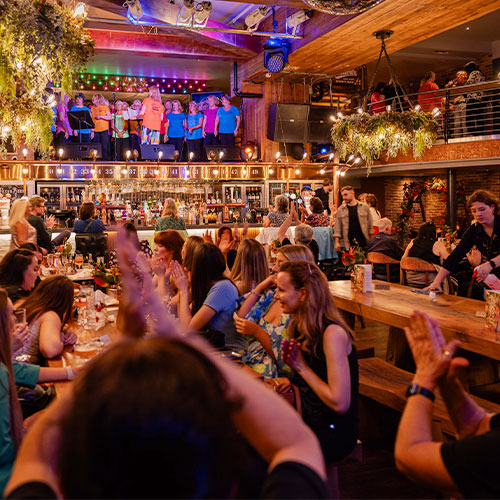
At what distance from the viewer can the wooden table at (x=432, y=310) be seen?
300 cm

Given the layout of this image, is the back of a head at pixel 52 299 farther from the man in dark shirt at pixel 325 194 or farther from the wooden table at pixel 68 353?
the man in dark shirt at pixel 325 194

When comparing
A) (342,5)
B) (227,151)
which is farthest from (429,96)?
(342,5)

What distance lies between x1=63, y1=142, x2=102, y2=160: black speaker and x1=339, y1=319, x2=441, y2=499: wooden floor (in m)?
10.4

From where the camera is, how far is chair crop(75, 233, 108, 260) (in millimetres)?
8508

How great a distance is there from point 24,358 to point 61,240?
6590mm

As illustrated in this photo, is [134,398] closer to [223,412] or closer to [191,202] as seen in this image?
[223,412]

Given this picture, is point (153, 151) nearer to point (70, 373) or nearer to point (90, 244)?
point (90, 244)

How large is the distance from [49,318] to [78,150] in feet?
33.0

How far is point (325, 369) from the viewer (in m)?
2.35

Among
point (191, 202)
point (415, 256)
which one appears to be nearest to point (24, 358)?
point (415, 256)

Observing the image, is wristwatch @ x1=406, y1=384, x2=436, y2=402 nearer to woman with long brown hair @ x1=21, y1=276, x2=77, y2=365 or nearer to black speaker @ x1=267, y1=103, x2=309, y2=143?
woman with long brown hair @ x1=21, y1=276, x2=77, y2=365

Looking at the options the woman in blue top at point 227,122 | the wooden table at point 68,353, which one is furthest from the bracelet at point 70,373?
the woman in blue top at point 227,122

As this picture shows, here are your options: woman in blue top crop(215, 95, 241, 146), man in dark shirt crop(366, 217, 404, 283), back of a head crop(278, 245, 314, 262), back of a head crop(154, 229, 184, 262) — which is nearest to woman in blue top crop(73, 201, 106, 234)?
back of a head crop(154, 229, 184, 262)

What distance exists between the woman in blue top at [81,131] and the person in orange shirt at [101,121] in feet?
0.57
